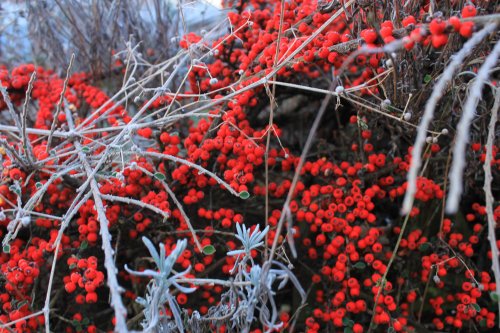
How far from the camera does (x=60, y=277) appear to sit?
1871 millimetres

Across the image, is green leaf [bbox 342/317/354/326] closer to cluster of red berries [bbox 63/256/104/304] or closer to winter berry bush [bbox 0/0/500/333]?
winter berry bush [bbox 0/0/500/333]

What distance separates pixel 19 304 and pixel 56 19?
154cm

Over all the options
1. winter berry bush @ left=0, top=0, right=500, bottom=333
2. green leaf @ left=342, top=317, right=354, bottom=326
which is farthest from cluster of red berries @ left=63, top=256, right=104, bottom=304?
green leaf @ left=342, top=317, right=354, bottom=326

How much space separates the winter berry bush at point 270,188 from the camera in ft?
4.74

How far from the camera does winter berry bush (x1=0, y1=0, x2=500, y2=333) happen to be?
4.74ft

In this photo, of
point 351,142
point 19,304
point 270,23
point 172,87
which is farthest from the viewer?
point 172,87

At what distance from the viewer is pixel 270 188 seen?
1819 millimetres

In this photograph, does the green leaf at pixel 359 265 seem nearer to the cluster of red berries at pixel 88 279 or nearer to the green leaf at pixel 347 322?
the green leaf at pixel 347 322

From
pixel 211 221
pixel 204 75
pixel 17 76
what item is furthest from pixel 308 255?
pixel 17 76

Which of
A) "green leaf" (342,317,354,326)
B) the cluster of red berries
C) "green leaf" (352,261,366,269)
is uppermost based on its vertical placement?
the cluster of red berries

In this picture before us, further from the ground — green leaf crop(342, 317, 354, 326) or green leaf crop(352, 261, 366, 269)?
green leaf crop(352, 261, 366, 269)

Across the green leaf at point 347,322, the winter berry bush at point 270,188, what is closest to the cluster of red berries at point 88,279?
the winter berry bush at point 270,188

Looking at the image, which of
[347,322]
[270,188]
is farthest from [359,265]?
[270,188]

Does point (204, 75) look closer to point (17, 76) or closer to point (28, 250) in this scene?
point (17, 76)
